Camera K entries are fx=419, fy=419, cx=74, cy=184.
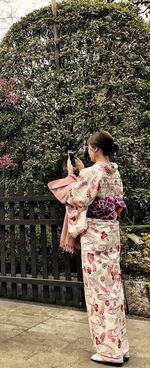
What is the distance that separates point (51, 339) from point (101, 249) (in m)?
0.89

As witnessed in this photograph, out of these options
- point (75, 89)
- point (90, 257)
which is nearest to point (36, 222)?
point (90, 257)

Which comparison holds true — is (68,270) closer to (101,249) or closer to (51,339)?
(51,339)

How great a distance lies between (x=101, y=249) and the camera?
2.73 metres

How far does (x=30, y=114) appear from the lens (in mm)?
5496

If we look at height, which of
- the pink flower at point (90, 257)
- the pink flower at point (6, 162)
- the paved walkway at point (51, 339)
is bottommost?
the paved walkway at point (51, 339)

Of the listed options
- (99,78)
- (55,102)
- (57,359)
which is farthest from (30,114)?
(57,359)

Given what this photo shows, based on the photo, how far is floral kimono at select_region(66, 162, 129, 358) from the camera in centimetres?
271

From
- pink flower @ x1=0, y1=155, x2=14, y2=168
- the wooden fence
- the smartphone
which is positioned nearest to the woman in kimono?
the smartphone

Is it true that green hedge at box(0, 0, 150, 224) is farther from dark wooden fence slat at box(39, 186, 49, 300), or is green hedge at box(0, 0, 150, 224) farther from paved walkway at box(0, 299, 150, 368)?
paved walkway at box(0, 299, 150, 368)

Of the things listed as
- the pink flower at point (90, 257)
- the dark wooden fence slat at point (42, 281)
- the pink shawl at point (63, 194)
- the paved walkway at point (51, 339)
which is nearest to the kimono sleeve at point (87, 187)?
the pink shawl at point (63, 194)

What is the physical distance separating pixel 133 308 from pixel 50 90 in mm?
2995

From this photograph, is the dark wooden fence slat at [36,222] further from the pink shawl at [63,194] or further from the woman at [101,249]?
the woman at [101,249]

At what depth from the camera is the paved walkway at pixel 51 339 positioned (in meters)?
2.72

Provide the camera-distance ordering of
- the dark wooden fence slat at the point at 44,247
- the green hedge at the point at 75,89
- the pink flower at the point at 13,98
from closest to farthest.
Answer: the dark wooden fence slat at the point at 44,247 < the green hedge at the point at 75,89 < the pink flower at the point at 13,98
